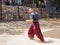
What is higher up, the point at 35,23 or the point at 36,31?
the point at 35,23

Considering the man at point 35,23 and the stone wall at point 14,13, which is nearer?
the man at point 35,23

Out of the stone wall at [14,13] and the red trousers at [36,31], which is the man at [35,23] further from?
the stone wall at [14,13]

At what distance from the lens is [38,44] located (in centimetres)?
1229

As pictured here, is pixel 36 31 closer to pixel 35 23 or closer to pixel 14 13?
pixel 35 23

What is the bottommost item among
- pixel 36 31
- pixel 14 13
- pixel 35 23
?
pixel 14 13

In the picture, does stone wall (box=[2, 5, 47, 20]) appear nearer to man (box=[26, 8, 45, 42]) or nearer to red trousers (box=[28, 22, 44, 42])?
red trousers (box=[28, 22, 44, 42])

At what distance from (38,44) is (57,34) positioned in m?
2.98

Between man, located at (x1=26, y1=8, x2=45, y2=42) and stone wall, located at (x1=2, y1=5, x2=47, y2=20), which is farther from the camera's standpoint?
stone wall, located at (x1=2, y1=5, x2=47, y2=20)

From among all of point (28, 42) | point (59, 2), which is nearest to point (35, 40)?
point (28, 42)

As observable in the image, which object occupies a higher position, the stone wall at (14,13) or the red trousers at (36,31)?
the red trousers at (36,31)

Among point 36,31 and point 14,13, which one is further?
point 14,13

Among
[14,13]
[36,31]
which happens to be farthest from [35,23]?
[14,13]

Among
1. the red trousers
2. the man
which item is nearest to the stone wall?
the red trousers

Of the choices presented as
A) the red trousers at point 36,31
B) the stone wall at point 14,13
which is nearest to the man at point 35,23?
the red trousers at point 36,31
